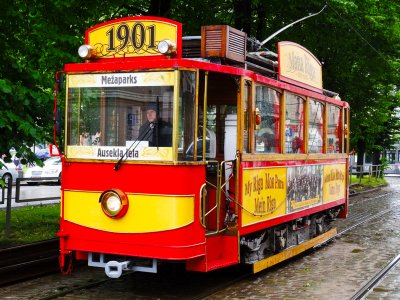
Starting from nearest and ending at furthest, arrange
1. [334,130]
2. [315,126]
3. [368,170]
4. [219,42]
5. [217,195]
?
1. [217,195]
2. [219,42]
3. [315,126]
4. [334,130]
5. [368,170]

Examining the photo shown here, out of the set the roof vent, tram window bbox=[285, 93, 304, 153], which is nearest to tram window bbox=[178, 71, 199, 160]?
the roof vent

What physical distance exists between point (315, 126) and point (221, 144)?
8.72 ft

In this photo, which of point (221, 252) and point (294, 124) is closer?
point (221, 252)

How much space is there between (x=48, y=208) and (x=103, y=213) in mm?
9392

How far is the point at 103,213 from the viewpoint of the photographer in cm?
776

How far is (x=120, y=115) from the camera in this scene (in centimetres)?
782

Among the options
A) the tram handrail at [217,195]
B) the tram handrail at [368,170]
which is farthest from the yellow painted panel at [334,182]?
the tram handrail at [368,170]

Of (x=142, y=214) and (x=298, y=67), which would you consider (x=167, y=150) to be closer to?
(x=142, y=214)

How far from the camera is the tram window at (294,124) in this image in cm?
999

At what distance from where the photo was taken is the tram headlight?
760 cm

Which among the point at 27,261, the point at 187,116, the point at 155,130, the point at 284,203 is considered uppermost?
the point at 187,116

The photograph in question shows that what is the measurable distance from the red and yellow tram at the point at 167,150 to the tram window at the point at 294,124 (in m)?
0.34

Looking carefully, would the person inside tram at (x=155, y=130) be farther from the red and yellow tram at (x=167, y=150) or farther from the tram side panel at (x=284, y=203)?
A: the tram side panel at (x=284, y=203)

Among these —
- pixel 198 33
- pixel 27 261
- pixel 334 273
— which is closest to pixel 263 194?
pixel 334 273
